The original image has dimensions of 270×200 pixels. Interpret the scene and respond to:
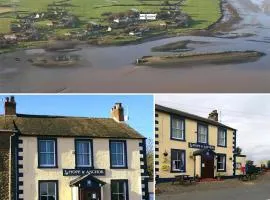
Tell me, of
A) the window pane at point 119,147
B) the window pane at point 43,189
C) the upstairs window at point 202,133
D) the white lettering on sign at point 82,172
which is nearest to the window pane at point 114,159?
the window pane at point 119,147

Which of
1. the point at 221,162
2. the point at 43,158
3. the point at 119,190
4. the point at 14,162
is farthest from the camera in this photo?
the point at 221,162

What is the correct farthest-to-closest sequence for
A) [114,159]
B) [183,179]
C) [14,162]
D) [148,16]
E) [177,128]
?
[148,16], [114,159], [14,162], [183,179], [177,128]

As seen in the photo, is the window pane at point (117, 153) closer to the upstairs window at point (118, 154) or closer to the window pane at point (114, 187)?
the upstairs window at point (118, 154)

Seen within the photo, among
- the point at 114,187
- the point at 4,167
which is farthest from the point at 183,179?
the point at 4,167

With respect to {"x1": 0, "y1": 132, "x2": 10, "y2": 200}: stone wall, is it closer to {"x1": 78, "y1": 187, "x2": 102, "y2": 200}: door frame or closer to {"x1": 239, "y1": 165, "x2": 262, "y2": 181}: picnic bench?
{"x1": 78, "y1": 187, "x2": 102, "y2": 200}: door frame

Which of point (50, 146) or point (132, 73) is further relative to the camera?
point (132, 73)

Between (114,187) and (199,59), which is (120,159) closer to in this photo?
(114,187)

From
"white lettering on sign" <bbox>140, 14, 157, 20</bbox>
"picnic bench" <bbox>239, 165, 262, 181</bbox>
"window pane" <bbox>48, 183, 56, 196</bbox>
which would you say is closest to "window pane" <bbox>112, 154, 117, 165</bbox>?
"window pane" <bbox>48, 183, 56, 196</bbox>
